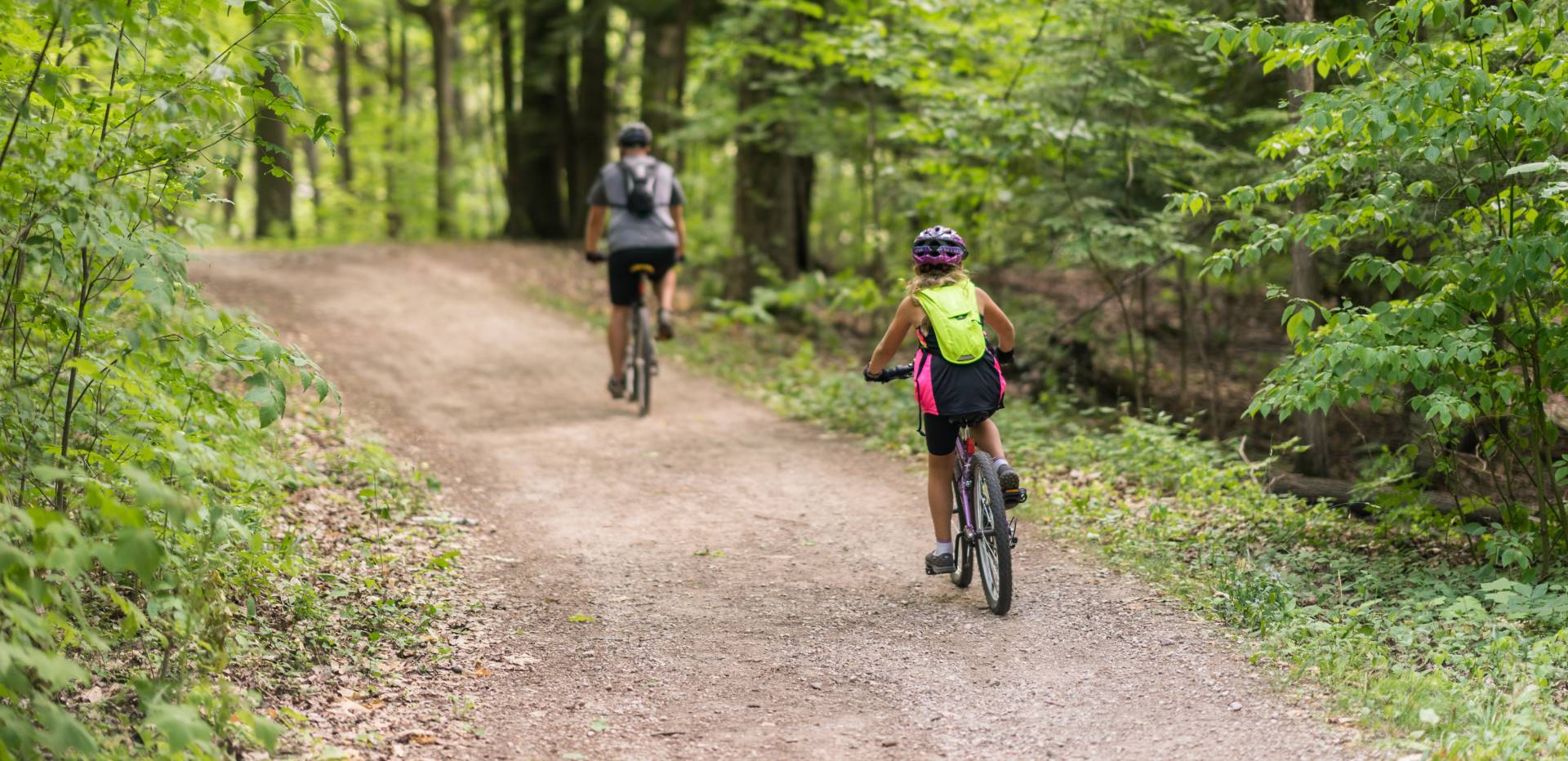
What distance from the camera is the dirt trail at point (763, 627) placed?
14.3ft

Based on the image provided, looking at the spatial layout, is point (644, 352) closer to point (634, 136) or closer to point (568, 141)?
point (634, 136)

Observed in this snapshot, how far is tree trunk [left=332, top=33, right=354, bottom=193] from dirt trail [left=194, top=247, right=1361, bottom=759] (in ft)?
66.2

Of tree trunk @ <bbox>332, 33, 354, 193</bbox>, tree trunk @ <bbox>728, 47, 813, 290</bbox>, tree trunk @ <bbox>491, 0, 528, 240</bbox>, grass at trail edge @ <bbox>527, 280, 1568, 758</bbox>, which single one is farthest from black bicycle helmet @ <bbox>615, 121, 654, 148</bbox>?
tree trunk @ <bbox>332, 33, 354, 193</bbox>

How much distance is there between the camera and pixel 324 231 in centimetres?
3048

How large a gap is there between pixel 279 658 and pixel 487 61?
27385mm

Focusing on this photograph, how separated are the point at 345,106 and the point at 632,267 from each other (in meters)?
21.3

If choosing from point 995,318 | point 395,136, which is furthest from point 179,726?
point 395,136

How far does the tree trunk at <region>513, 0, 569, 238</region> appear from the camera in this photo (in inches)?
805

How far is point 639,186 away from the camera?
9.84 meters

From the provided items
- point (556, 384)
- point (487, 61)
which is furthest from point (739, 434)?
point (487, 61)

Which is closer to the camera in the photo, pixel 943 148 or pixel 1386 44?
pixel 1386 44

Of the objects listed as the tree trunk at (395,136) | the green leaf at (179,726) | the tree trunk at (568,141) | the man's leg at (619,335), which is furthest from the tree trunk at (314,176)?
the green leaf at (179,726)

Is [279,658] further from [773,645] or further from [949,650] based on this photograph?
[949,650]

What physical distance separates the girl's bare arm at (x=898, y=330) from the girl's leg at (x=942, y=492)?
0.56 meters
